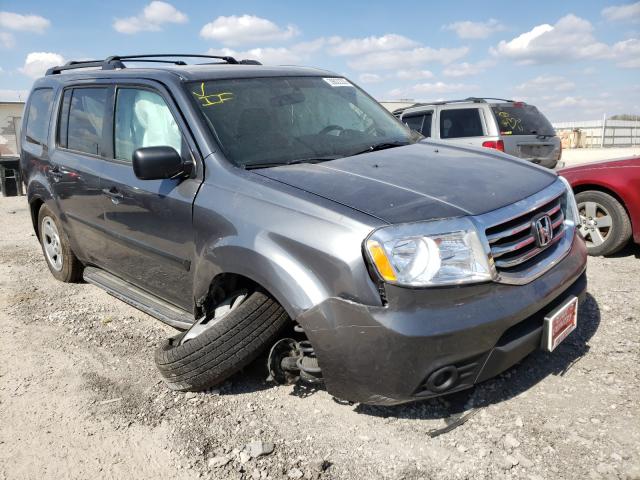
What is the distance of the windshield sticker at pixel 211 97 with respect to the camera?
328 centimetres

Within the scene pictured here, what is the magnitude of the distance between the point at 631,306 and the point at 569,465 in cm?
218

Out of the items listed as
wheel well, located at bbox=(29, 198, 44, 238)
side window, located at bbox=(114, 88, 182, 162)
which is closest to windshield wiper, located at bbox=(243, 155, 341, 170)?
side window, located at bbox=(114, 88, 182, 162)

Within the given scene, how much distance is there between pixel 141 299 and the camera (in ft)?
12.6

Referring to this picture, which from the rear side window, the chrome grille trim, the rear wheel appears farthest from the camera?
the rear side window

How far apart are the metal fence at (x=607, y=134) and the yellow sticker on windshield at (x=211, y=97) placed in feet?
99.1

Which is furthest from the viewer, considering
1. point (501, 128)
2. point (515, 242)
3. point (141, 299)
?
point (501, 128)

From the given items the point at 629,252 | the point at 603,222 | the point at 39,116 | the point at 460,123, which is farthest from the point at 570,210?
the point at 460,123

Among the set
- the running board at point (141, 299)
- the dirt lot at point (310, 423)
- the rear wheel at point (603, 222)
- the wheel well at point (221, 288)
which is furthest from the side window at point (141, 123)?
the rear wheel at point (603, 222)

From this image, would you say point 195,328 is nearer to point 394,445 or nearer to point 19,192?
point 394,445

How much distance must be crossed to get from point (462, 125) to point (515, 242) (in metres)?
6.70

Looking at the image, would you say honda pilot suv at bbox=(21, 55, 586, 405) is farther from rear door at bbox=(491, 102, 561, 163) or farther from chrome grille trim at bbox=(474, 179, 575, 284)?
rear door at bbox=(491, 102, 561, 163)

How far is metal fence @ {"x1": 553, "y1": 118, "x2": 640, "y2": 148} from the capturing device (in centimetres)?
2964

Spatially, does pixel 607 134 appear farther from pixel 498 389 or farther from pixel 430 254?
pixel 430 254

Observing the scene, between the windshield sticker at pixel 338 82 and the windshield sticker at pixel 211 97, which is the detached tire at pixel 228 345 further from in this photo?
the windshield sticker at pixel 338 82
